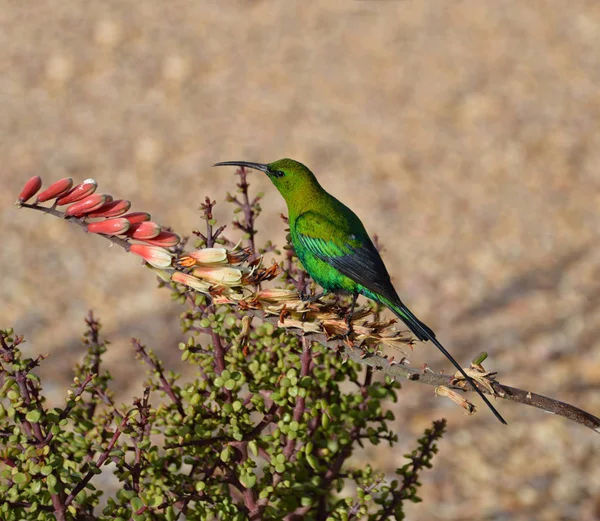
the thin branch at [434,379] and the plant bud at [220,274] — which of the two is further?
the plant bud at [220,274]

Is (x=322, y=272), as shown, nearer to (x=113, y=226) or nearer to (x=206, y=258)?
(x=206, y=258)

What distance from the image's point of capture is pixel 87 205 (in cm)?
248

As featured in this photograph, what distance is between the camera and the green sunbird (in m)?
3.37

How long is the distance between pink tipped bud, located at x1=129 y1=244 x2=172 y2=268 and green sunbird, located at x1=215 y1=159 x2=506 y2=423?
3.28 feet

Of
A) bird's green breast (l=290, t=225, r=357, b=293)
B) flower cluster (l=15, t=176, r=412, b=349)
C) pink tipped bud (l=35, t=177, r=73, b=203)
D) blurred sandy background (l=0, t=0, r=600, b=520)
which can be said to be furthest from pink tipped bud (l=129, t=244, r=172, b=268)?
blurred sandy background (l=0, t=0, r=600, b=520)

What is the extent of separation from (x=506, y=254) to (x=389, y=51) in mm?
6396

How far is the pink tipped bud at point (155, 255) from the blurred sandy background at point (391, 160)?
4404 millimetres

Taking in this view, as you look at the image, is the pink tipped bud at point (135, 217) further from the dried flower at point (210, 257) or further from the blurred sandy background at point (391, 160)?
the blurred sandy background at point (391, 160)

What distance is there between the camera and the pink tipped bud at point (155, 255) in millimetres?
2508

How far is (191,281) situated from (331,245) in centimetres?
113

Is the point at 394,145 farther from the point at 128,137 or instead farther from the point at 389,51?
the point at 128,137

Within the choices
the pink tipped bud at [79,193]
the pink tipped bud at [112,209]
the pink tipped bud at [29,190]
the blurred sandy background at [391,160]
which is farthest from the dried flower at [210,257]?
the blurred sandy background at [391,160]

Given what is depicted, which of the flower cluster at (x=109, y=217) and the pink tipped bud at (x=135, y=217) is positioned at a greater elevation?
the pink tipped bud at (x=135, y=217)

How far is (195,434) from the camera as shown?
3623 mm
